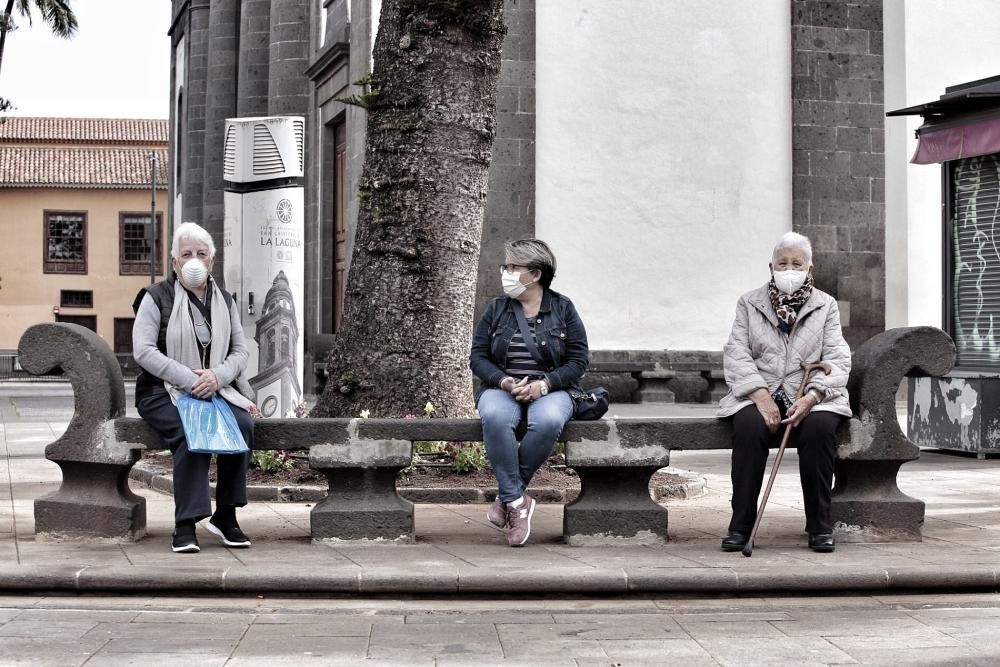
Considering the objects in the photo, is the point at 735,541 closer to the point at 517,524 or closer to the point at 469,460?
the point at 517,524

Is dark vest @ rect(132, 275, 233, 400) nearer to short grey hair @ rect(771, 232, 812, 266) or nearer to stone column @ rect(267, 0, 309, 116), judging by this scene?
short grey hair @ rect(771, 232, 812, 266)

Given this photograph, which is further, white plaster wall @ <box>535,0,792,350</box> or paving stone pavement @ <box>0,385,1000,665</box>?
white plaster wall @ <box>535,0,792,350</box>

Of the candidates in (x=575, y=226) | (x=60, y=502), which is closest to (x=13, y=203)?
(x=575, y=226)

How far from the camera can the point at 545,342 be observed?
23.3 ft

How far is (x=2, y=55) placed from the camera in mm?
34062

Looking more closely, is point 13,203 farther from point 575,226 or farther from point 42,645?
point 42,645

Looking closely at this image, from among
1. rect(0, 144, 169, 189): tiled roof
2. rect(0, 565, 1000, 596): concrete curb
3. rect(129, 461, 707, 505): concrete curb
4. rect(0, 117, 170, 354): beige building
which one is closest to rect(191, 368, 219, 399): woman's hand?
rect(0, 565, 1000, 596): concrete curb

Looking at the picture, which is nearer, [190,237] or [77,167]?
[190,237]

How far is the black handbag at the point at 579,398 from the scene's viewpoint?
7098 millimetres

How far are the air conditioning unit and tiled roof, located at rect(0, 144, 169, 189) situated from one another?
49453 millimetres

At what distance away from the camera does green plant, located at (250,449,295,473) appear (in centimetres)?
924

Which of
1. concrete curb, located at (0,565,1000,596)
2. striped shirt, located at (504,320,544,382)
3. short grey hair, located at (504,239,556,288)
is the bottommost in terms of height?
concrete curb, located at (0,565,1000,596)

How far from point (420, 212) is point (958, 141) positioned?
5228 mm

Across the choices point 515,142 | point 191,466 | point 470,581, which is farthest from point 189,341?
point 515,142
